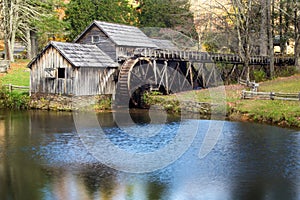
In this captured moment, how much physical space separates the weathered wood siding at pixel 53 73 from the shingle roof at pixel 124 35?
4.41 meters

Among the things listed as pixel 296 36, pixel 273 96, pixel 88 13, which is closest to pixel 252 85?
pixel 273 96

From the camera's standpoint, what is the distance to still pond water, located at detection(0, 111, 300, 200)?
43.0 ft

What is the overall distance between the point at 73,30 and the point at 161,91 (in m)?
18.2

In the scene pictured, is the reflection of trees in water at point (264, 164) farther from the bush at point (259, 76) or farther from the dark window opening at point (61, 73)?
the bush at point (259, 76)

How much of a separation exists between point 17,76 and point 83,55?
1055 centimetres

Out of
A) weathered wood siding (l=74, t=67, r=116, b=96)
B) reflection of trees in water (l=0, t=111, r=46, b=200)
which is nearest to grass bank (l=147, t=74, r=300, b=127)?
weathered wood siding (l=74, t=67, r=116, b=96)

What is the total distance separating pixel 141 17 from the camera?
57000 mm

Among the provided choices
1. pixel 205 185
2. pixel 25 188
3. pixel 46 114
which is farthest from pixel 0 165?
pixel 46 114

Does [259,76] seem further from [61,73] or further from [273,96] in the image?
[61,73]

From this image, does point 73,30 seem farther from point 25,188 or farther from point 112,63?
point 25,188

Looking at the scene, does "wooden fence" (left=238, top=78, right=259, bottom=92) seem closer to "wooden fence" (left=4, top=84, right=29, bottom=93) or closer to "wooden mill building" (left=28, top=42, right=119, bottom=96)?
"wooden mill building" (left=28, top=42, right=119, bottom=96)

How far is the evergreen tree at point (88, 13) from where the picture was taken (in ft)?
161

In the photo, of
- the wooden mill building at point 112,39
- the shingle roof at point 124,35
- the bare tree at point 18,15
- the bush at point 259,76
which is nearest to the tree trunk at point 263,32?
the bush at point 259,76

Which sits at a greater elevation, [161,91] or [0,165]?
[161,91]
